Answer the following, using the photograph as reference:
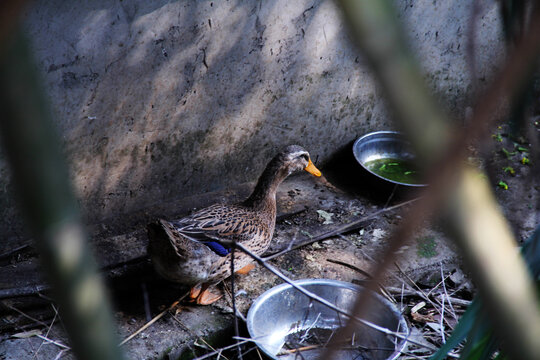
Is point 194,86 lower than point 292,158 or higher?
higher

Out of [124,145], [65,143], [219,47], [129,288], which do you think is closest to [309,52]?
[219,47]

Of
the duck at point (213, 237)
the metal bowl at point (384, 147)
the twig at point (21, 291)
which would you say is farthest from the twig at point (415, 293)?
the twig at point (21, 291)

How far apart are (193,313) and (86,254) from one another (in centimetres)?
300

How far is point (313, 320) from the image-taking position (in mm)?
3518

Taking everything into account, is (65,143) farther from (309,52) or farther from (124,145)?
(309,52)

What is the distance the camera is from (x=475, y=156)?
545cm

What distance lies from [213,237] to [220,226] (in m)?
0.30

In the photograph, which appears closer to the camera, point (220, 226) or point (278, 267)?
point (220, 226)

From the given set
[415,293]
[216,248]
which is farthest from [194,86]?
[415,293]

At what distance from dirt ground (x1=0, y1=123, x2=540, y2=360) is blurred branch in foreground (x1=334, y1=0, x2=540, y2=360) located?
6.70 ft

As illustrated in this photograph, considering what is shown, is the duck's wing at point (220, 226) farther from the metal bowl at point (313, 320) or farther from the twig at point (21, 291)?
the twig at point (21, 291)

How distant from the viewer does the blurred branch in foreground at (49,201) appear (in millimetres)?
369

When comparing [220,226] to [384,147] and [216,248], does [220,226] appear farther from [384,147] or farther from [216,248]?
[384,147]

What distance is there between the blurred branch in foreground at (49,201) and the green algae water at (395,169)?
184 inches
